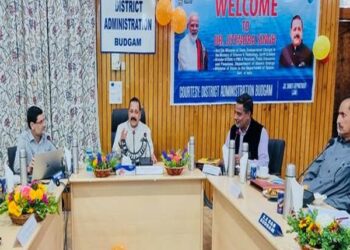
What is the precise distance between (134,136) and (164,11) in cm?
141

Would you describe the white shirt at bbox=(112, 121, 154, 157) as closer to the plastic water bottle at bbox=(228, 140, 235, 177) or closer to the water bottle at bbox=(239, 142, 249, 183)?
the plastic water bottle at bbox=(228, 140, 235, 177)

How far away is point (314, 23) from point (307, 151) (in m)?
1.51

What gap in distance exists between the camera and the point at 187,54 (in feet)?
14.9

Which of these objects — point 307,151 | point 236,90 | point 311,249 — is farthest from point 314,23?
point 311,249

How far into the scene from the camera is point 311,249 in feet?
5.21

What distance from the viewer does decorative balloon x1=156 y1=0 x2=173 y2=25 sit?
427 cm

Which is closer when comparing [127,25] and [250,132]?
[250,132]

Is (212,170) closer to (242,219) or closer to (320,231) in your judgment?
(242,219)

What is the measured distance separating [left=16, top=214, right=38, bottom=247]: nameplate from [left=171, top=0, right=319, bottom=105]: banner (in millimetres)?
2775

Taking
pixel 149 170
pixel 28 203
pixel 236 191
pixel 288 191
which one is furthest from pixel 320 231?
pixel 149 170

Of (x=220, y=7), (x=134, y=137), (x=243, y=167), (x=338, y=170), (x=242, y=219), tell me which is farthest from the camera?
(x=220, y=7)

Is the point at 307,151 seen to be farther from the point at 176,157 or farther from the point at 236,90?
the point at 176,157

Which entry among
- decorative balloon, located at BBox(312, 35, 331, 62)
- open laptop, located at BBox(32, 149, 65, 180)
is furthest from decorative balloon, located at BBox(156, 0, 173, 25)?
open laptop, located at BBox(32, 149, 65, 180)

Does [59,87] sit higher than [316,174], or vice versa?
[59,87]
